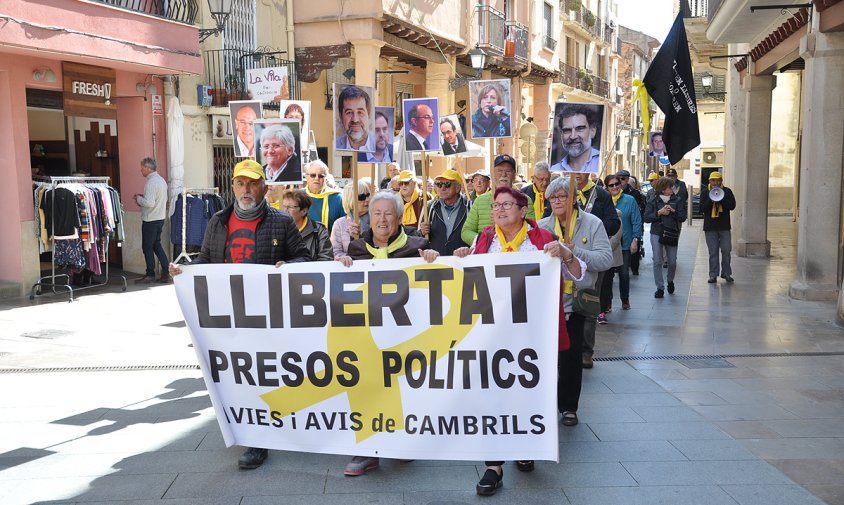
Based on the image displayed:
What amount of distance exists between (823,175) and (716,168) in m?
41.7

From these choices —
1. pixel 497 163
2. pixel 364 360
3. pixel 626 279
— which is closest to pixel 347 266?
pixel 364 360

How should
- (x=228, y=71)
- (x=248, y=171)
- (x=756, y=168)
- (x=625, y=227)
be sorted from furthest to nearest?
(x=756, y=168)
(x=228, y=71)
(x=625, y=227)
(x=248, y=171)

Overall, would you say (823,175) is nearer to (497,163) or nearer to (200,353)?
(497,163)

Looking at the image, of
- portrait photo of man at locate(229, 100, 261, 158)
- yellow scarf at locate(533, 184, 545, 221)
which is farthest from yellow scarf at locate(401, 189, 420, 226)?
portrait photo of man at locate(229, 100, 261, 158)

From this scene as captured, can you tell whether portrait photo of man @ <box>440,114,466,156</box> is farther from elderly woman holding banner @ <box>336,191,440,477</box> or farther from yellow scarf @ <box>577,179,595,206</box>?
elderly woman holding banner @ <box>336,191,440,477</box>

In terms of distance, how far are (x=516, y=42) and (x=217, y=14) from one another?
50.2ft

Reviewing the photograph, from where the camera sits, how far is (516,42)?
97.1 feet

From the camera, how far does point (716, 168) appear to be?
5169 centimetres

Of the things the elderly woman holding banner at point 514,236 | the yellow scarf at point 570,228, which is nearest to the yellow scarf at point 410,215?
the yellow scarf at point 570,228

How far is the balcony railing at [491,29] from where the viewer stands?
83.8 feet

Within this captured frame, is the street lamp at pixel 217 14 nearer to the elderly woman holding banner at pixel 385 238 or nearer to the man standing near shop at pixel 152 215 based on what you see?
the man standing near shop at pixel 152 215

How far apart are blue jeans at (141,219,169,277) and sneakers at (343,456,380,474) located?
33.0ft

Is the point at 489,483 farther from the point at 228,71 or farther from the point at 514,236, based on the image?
the point at 228,71

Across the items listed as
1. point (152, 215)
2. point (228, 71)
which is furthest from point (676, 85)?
point (228, 71)
